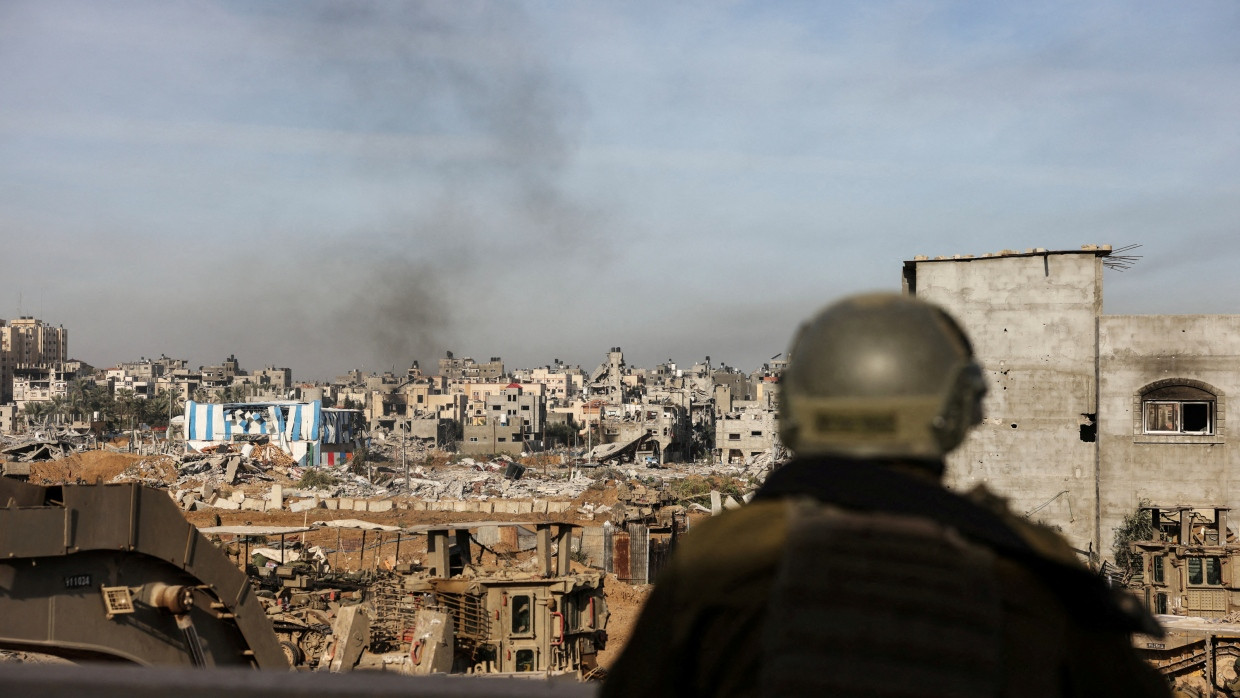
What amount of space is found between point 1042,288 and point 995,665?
3295 centimetres

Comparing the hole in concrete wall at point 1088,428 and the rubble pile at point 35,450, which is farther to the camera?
the rubble pile at point 35,450

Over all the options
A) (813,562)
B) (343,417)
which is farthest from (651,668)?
(343,417)

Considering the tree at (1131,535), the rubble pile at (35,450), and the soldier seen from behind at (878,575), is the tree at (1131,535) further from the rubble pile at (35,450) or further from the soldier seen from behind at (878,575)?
the rubble pile at (35,450)

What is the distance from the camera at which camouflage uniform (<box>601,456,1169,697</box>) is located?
1.49m

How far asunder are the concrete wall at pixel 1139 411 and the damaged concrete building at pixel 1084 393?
0.10 feet

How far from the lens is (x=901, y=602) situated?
1500 mm

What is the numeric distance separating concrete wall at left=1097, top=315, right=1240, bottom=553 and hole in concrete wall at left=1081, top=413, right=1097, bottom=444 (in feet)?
1.46

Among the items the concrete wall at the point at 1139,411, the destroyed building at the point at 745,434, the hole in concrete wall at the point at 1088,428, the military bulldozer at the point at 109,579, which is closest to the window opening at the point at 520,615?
the military bulldozer at the point at 109,579

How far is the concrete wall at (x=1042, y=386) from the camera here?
31.6 metres

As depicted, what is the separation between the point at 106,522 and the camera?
25.0ft

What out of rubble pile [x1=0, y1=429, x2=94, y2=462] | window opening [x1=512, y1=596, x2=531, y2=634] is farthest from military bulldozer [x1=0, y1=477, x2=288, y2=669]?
rubble pile [x1=0, y1=429, x2=94, y2=462]

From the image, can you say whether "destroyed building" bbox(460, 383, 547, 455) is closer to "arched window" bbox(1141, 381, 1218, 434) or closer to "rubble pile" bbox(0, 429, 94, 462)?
"rubble pile" bbox(0, 429, 94, 462)

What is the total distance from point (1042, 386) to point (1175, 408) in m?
3.73

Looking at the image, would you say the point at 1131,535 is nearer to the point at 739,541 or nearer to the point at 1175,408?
the point at 1175,408
